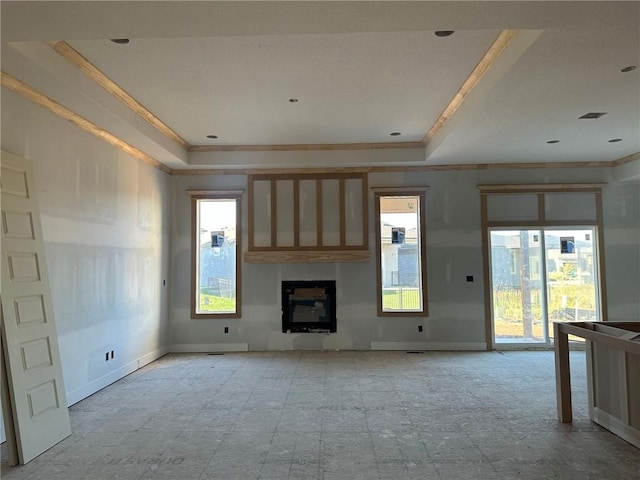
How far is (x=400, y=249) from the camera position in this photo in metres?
7.24

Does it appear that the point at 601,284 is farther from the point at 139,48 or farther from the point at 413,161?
the point at 139,48

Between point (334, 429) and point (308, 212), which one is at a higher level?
point (308, 212)


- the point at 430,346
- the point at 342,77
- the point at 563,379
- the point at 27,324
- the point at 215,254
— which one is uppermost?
the point at 342,77

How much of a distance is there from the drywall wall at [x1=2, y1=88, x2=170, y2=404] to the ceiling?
1.18 ft

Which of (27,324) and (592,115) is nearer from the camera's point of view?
(27,324)

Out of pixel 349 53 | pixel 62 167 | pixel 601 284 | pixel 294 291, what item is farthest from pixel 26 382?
pixel 601 284

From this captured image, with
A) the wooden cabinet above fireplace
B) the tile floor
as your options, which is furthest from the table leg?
the wooden cabinet above fireplace

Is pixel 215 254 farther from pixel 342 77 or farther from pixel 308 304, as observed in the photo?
pixel 342 77

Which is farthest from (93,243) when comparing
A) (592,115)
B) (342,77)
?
(592,115)

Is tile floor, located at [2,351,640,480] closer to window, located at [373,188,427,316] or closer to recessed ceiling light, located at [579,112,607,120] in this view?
window, located at [373,188,427,316]

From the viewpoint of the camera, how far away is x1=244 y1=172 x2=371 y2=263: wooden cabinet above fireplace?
718 centimetres

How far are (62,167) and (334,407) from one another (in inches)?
144

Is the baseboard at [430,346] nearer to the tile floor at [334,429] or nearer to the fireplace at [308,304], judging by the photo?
the fireplace at [308,304]

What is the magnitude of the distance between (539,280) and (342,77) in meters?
5.06
